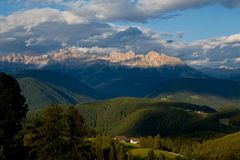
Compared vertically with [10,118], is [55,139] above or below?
below

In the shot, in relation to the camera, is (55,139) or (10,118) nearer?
Answer: (55,139)

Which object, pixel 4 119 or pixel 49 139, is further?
pixel 4 119

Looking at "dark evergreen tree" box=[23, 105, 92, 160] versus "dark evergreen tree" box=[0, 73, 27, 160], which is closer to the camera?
"dark evergreen tree" box=[23, 105, 92, 160]

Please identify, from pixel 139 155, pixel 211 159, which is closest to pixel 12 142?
pixel 139 155

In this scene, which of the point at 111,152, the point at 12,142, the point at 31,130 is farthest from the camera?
the point at 111,152

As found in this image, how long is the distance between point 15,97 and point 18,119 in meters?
2.67

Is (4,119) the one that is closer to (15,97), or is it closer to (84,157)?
(15,97)

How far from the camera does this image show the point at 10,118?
181 ft

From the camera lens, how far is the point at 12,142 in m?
53.2

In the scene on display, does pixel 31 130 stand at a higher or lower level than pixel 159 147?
higher

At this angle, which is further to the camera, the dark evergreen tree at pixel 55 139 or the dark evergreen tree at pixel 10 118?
the dark evergreen tree at pixel 10 118

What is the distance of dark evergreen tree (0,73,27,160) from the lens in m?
52.9

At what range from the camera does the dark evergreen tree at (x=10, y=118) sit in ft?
174

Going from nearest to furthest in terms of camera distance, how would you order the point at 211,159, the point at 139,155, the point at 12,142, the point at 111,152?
the point at 12,142, the point at 111,152, the point at 139,155, the point at 211,159
